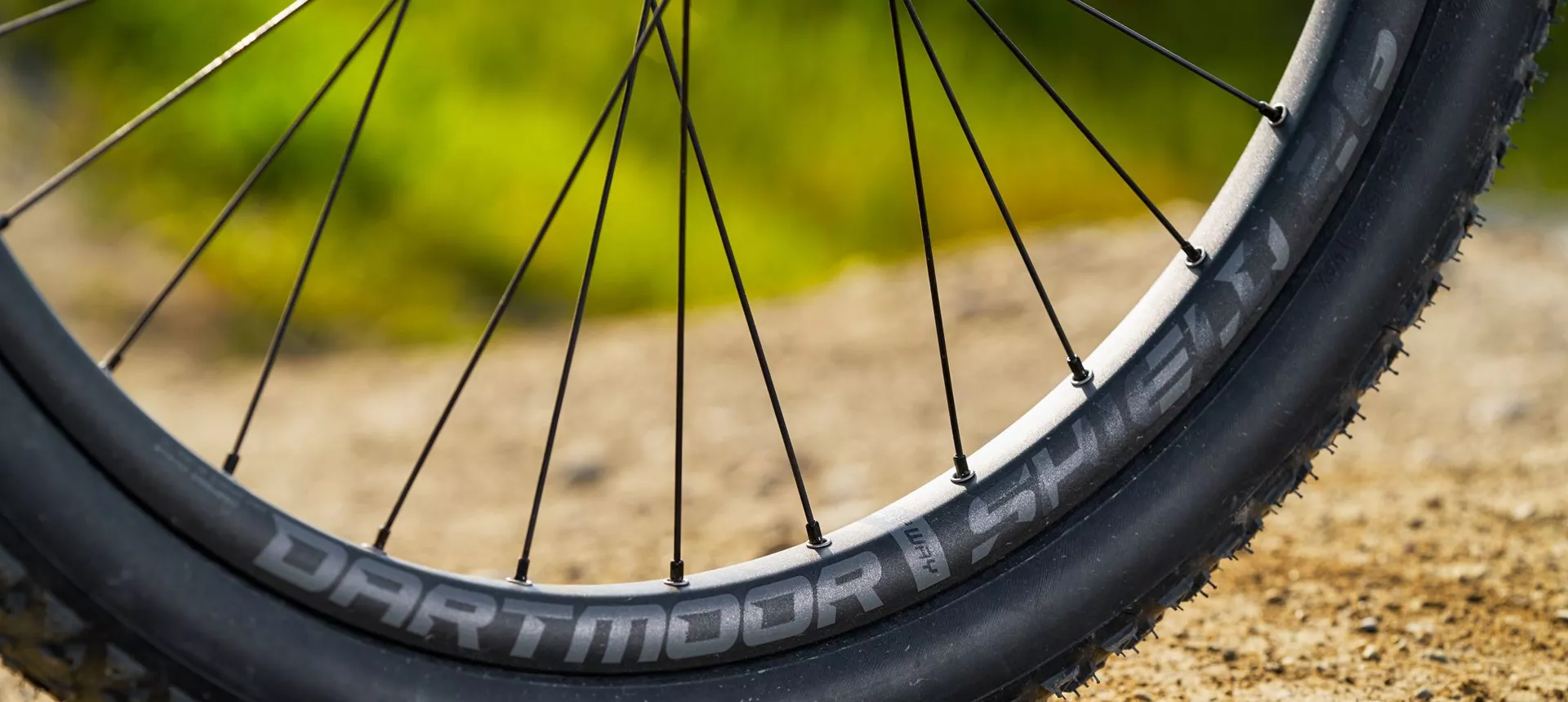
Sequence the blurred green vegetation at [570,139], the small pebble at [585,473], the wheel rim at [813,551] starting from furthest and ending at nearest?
the blurred green vegetation at [570,139] → the small pebble at [585,473] → the wheel rim at [813,551]

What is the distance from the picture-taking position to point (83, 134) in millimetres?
5270

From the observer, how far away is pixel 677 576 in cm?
99

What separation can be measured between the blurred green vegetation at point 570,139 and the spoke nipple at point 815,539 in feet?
12.6

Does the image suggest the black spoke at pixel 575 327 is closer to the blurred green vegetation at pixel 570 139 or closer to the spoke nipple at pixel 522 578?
the spoke nipple at pixel 522 578

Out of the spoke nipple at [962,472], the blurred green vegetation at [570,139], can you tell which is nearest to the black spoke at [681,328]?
the spoke nipple at [962,472]

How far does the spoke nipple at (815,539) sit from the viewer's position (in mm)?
1005

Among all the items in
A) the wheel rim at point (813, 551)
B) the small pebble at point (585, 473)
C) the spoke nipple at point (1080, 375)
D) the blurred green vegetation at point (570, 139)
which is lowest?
the wheel rim at point (813, 551)

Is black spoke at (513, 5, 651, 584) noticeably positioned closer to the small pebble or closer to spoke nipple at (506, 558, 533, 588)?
A: spoke nipple at (506, 558, 533, 588)

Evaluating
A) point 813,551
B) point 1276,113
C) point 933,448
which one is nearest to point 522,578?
point 813,551

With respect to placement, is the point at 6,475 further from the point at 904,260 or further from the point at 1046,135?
the point at 1046,135

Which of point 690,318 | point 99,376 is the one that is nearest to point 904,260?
point 690,318

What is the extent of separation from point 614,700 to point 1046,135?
4.56m

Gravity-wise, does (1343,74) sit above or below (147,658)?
above

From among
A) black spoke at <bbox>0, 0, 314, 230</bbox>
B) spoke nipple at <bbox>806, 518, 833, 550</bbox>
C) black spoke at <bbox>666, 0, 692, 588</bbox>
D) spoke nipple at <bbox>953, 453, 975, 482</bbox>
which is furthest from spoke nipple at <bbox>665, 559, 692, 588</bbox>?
black spoke at <bbox>0, 0, 314, 230</bbox>
